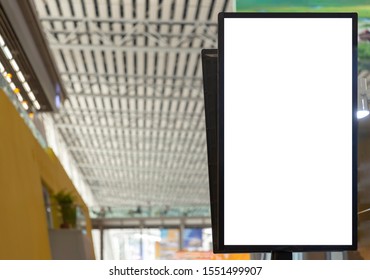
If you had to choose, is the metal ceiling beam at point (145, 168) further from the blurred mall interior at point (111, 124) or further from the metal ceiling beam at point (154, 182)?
the metal ceiling beam at point (154, 182)

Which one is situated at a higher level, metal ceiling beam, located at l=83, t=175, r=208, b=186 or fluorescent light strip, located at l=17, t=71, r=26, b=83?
fluorescent light strip, located at l=17, t=71, r=26, b=83

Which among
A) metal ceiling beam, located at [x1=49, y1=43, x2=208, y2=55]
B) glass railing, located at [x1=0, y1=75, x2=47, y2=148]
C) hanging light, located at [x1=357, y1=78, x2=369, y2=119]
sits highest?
metal ceiling beam, located at [x1=49, y1=43, x2=208, y2=55]

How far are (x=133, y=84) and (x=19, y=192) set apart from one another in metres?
15.0

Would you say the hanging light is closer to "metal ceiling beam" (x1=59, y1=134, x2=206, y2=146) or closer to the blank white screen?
the blank white screen

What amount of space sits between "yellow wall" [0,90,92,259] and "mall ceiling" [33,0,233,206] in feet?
25.3

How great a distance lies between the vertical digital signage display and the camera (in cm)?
123

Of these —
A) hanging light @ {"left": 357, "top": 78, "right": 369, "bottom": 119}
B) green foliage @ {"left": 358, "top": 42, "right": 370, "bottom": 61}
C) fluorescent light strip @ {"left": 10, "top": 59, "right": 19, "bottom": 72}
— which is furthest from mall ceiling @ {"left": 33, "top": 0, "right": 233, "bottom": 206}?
hanging light @ {"left": 357, "top": 78, "right": 369, "bottom": 119}

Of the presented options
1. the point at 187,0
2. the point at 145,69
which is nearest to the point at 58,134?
the point at 145,69

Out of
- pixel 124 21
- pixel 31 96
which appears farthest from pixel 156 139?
pixel 31 96

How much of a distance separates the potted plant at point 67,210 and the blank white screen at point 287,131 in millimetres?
10469

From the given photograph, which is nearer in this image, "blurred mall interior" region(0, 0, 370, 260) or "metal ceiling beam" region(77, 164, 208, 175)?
"blurred mall interior" region(0, 0, 370, 260)

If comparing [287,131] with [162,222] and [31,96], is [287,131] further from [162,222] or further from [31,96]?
[162,222]
